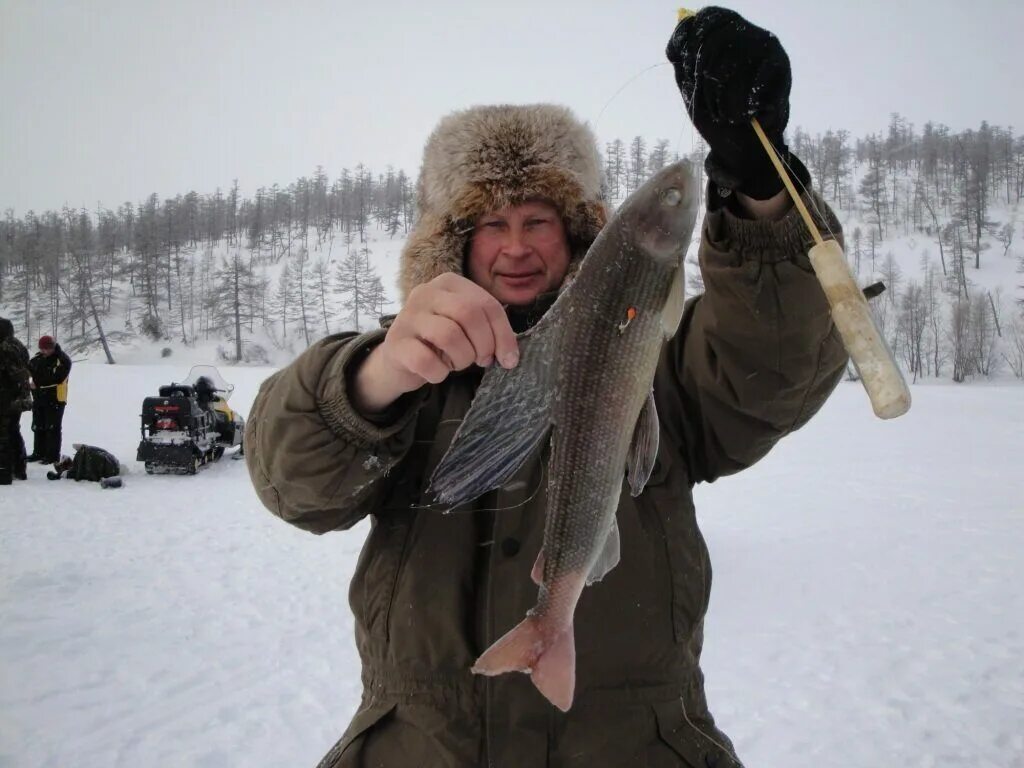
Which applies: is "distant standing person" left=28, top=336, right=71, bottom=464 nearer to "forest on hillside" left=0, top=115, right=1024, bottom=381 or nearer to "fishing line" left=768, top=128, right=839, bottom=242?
"fishing line" left=768, top=128, right=839, bottom=242

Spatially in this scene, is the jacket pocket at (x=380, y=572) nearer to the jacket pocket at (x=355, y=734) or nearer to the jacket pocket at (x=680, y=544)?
the jacket pocket at (x=355, y=734)

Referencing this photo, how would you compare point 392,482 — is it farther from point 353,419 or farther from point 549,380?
point 549,380

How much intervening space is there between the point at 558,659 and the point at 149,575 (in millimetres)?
7338

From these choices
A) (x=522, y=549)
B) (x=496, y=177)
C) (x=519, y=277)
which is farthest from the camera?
(x=496, y=177)

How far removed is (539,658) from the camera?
63.4 inches

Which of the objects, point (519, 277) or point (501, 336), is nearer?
point (501, 336)

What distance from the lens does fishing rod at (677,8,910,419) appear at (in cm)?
127

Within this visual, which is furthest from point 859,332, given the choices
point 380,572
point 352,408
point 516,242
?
point 380,572

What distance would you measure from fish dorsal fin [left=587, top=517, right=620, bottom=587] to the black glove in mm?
1055

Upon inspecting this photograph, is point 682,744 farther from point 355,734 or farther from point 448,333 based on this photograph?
point 448,333

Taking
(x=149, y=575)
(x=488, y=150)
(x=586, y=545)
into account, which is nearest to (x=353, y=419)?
(x=586, y=545)

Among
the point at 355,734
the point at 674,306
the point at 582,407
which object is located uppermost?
the point at 674,306

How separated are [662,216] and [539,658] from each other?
119 cm

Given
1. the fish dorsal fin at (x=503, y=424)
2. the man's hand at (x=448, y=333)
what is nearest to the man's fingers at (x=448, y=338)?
the man's hand at (x=448, y=333)
